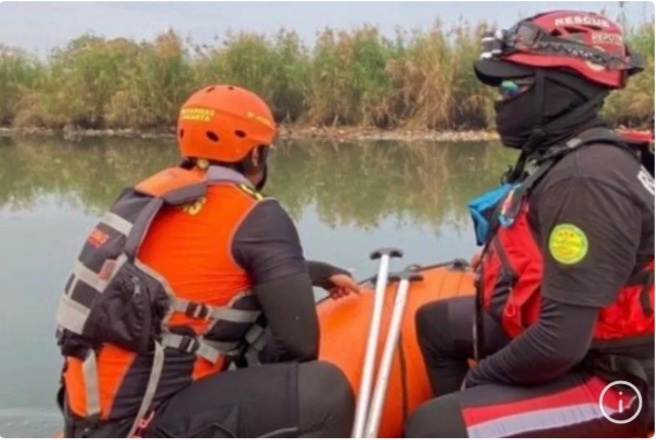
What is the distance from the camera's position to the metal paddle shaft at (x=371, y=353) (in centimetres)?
228

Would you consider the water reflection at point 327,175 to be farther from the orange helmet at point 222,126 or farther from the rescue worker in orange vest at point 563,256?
the rescue worker in orange vest at point 563,256

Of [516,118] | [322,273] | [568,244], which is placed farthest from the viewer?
[322,273]

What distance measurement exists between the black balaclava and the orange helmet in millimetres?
547

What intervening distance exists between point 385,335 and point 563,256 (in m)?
0.74

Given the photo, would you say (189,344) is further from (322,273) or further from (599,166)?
(599,166)

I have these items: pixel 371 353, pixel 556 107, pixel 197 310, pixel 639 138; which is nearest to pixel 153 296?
pixel 197 310

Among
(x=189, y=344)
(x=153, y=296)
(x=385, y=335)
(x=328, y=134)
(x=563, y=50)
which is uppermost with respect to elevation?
(x=563, y=50)

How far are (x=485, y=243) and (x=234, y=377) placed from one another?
1.82ft

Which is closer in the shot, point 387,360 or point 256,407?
point 256,407

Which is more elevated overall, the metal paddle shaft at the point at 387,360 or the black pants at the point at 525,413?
the black pants at the point at 525,413

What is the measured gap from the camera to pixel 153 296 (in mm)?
2105

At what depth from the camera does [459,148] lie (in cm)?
994

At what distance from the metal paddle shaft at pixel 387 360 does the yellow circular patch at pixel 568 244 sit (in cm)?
59

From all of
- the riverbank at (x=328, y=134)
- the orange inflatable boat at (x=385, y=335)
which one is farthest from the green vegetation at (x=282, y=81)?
the orange inflatable boat at (x=385, y=335)
